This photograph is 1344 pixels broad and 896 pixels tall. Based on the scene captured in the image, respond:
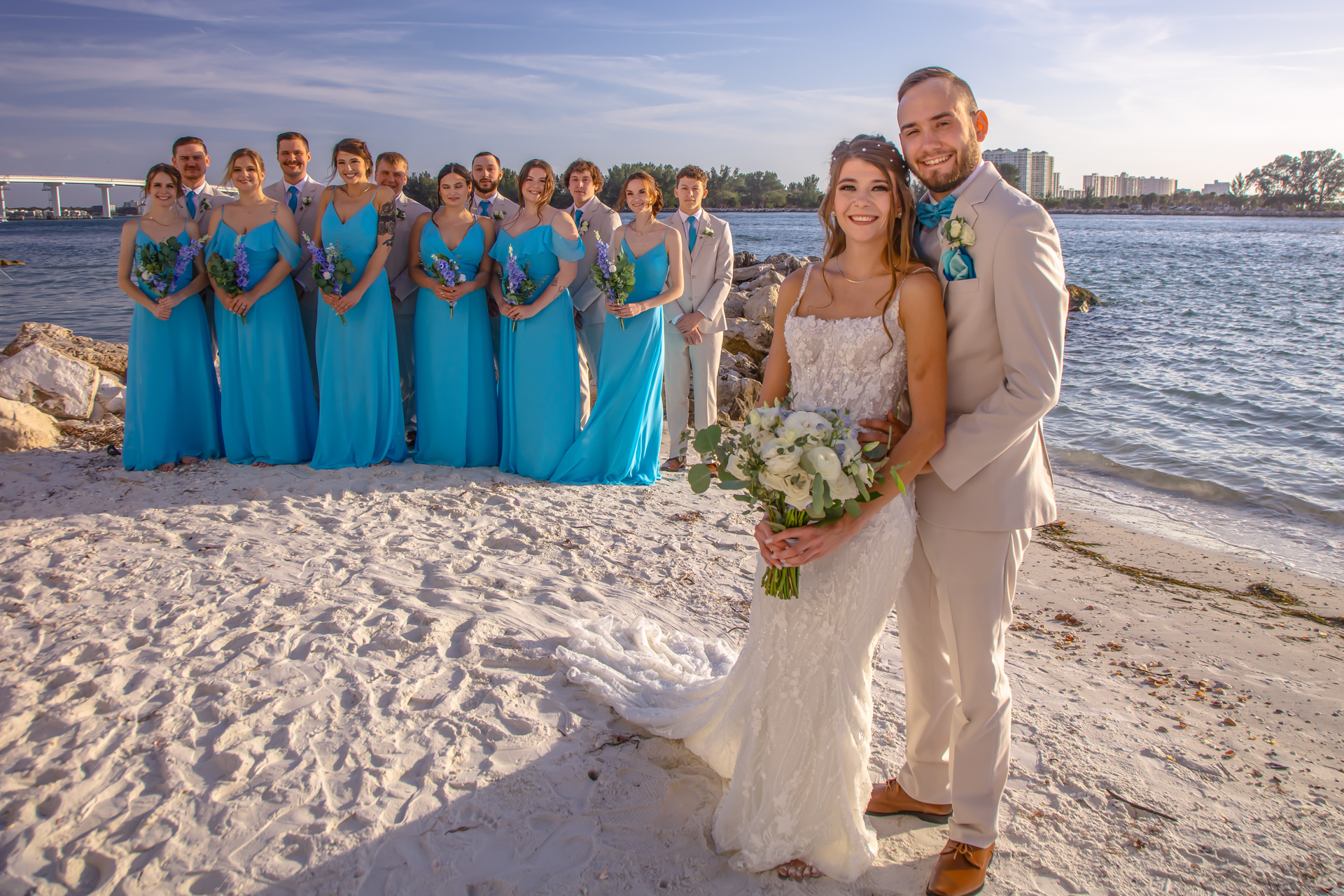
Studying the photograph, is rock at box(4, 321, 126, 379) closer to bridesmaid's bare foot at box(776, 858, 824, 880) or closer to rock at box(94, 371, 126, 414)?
rock at box(94, 371, 126, 414)

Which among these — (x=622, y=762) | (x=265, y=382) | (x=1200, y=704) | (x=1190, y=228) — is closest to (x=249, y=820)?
(x=622, y=762)

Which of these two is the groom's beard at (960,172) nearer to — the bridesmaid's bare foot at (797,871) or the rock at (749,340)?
the bridesmaid's bare foot at (797,871)

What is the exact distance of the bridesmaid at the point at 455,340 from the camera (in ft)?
23.1

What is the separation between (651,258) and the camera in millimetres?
7199

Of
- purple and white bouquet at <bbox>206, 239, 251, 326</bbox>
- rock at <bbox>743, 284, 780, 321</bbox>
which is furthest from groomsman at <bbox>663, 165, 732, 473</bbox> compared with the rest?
rock at <bbox>743, 284, 780, 321</bbox>

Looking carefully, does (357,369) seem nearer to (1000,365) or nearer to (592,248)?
(592,248)

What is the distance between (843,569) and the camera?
2.71m

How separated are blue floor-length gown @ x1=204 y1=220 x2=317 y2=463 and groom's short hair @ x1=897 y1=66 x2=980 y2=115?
5.92 m

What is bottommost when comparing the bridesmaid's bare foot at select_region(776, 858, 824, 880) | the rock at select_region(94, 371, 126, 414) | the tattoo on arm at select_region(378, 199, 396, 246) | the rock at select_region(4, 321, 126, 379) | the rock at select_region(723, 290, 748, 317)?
the bridesmaid's bare foot at select_region(776, 858, 824, 880)

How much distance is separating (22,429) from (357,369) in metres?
3.52

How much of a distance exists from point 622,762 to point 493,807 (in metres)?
0.55

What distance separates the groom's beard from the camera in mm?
2639

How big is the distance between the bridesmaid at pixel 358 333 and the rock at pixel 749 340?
604cm

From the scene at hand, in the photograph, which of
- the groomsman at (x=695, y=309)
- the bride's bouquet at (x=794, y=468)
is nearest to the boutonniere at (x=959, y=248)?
the bride's bouquet at (x=794, y=468)
